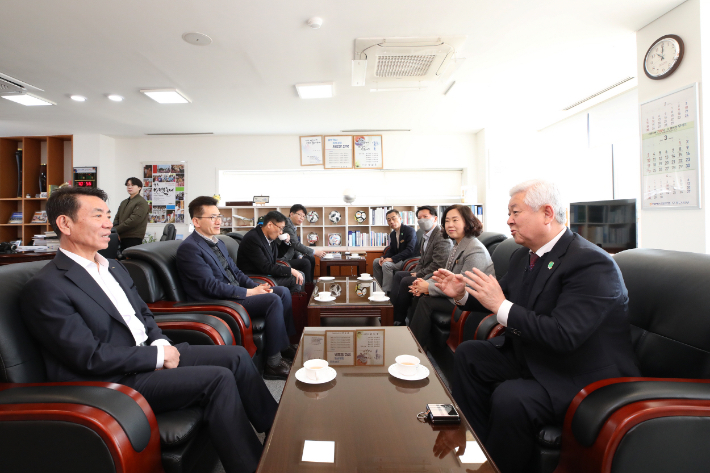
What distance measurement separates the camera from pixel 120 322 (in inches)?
59.9

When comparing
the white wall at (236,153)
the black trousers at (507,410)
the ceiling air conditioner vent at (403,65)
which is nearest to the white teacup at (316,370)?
the black trousers at (507,410)

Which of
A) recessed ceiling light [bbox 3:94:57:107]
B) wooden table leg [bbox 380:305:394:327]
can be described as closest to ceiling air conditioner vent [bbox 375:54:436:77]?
wooden table leg [bbox 380:305:394:327]

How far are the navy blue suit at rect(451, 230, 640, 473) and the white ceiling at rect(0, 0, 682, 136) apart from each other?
2.38m

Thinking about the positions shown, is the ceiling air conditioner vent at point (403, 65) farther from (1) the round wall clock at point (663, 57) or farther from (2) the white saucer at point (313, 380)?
(2) the white saucer at point (313, 380)

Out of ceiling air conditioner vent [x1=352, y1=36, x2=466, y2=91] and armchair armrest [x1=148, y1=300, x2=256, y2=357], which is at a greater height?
ceiling air conditioner vent [x1=352, y1=36, x2=466, y2=91]

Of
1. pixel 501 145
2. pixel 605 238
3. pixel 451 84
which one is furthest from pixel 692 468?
pixel 501 145

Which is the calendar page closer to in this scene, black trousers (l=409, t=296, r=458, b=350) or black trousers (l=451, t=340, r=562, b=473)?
black trousers (l=409, t=296, r=458, b=350)

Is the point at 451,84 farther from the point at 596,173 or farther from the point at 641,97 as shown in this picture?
the point at 596,173

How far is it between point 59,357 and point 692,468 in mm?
2142

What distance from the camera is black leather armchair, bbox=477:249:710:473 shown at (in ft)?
3.45

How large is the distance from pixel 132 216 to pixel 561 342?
5.70 meters

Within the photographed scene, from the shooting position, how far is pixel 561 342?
4.49 ft

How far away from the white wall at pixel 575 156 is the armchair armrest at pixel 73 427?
14.3ft

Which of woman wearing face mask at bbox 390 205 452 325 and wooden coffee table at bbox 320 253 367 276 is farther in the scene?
wooden coffee table at bbox 320 253 367 276
